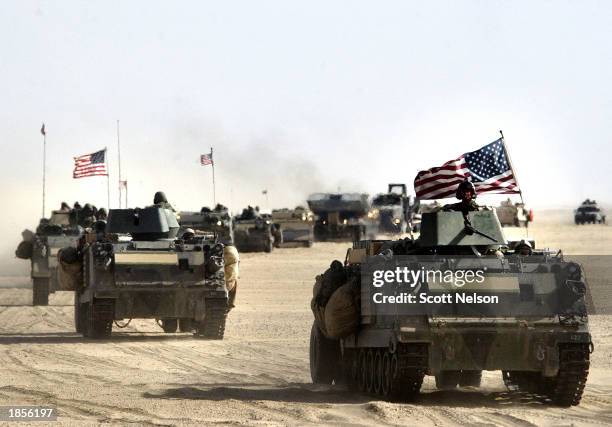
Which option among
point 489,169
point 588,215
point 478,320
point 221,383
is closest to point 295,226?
point 588,215

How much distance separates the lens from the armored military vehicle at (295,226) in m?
62.7

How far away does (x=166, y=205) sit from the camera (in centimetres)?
2827

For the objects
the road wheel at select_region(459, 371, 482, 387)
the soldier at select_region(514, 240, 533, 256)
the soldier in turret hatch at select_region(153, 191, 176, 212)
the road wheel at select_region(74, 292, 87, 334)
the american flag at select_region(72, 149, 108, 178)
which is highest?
the american flag at select_region(72, 149, 108, 178)

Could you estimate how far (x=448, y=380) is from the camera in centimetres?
1709

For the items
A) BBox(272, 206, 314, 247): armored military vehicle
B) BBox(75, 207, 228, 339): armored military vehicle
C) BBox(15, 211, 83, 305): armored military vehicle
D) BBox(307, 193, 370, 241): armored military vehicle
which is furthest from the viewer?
BBox(307, 193, 370, 241): armored military vehicle

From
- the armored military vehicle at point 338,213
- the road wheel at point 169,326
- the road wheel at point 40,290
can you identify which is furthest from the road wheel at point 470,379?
the armored military vehicle at point 338,213

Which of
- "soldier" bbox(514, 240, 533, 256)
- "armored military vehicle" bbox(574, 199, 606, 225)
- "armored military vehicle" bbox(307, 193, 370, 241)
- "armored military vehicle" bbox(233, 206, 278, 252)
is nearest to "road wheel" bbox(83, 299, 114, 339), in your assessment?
"soldier" bbox(514, 240, 533, 256)

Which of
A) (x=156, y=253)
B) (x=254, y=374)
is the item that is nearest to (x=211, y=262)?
(x=156, y=253)

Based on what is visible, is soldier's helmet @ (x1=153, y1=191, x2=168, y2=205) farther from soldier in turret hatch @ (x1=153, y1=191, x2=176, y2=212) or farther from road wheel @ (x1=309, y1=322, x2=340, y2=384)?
road wheel @ (x1=309, y1=322, x2=340, y2=384)

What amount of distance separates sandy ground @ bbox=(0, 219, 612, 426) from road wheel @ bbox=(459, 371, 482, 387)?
7.6 inches

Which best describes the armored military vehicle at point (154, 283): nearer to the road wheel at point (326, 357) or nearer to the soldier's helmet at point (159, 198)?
the soldier's helmet at point (159, 198)

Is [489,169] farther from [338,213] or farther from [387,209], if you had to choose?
[338,213]

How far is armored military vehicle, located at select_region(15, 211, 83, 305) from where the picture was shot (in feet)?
114

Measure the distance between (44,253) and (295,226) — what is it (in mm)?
28256
